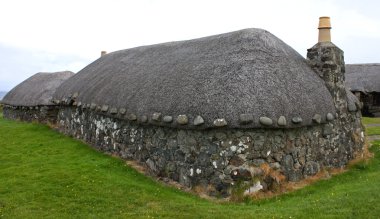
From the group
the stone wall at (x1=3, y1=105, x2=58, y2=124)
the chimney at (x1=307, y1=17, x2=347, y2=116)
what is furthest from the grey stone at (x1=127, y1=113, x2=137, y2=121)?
the stone wall at (x1=3, y1=105, x2=58, y2=124)

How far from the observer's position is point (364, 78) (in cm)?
3806

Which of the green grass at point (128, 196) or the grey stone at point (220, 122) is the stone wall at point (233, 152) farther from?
the green grass at point (128, 196)

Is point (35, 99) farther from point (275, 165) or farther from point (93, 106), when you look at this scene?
point (275, 165)

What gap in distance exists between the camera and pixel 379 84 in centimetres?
3678

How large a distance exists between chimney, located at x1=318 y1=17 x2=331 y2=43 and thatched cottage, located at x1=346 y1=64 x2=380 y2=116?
2273cm

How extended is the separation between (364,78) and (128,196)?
32142 mm

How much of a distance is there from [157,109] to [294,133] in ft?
14.2

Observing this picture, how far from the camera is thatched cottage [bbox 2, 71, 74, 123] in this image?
2731 centimetres

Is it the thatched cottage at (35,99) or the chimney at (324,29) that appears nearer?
the chimney at (324,29)

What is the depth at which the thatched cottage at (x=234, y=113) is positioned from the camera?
38.9 feet

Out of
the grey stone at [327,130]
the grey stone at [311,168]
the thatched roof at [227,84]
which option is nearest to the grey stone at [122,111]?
the thatched roof at [227,84]

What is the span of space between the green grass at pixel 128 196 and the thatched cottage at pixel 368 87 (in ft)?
74.0

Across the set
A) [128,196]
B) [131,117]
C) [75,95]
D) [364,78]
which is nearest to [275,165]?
[128,196]

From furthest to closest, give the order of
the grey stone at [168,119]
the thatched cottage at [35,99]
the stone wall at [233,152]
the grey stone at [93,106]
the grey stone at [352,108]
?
the thatched cottage at [35,99] → the grey stone at [93,106] → the grey stone at [352,108] → the grey stone at [168,119] → the stone wall at [233,152]
